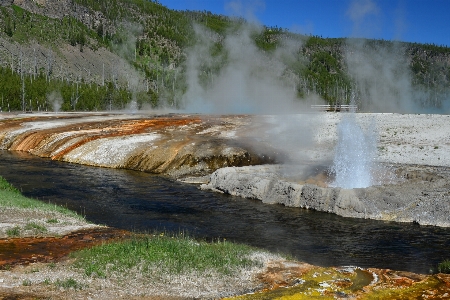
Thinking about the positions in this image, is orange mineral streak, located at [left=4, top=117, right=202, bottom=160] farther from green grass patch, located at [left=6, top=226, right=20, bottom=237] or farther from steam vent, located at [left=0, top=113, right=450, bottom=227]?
green grass patch, located at [left=6, top=226, right=20, bottom=237]

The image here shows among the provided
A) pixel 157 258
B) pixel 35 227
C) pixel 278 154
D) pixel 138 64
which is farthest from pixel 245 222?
pixel 138 64

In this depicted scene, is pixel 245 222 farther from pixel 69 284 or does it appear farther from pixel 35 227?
pixel 69 284

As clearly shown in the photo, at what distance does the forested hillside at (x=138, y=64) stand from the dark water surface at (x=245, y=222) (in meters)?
67.4

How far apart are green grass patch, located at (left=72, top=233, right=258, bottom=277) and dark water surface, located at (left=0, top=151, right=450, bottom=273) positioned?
11.3 feet

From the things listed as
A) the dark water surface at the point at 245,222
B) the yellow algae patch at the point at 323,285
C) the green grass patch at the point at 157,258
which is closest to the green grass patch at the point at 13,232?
the green grass patch at the point at 157,258

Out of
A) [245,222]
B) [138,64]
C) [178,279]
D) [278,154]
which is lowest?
[245,222]

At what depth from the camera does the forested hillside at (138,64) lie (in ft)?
320

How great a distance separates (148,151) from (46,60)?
97.6m

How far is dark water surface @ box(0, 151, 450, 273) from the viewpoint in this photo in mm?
13750

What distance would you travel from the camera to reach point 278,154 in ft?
98.2

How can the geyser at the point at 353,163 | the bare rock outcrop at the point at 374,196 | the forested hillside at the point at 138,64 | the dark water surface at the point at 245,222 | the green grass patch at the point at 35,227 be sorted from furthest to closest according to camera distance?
1. the forested hillside at the point at 138,64
2. the geyser at the point at 353,163
3. the bare rock outcrop at the point at 374,196
4. the dark water surface at the point at 245,222
5. the green grass patch at the point at 35,227

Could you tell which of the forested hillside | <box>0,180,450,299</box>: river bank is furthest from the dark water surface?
the forested hillside

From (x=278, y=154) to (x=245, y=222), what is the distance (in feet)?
42.4

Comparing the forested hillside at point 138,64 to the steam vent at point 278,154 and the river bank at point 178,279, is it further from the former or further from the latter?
the river bank at point 178,279
